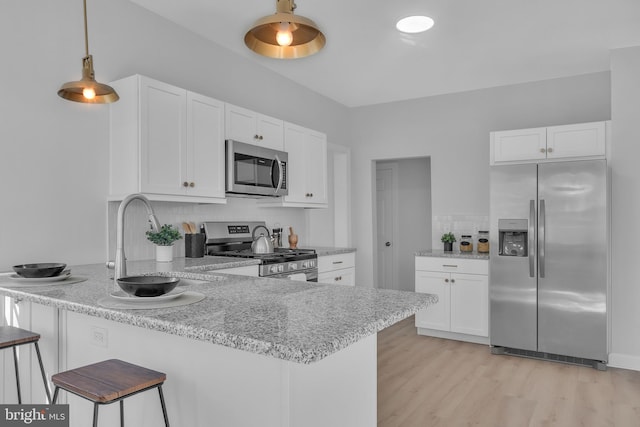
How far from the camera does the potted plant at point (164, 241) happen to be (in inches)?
118

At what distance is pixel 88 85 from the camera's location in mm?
2135

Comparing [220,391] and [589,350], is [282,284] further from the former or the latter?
[589,350]

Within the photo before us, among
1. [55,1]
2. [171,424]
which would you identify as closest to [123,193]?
[55,1]

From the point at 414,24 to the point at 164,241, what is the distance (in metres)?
2.47

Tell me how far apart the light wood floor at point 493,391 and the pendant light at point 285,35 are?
7.29 ft

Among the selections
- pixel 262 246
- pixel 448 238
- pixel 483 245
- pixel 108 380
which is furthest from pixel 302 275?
pixel 108 380

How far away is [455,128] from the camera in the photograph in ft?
16.9

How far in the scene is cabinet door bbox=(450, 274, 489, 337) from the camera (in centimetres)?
438

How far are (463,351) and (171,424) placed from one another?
3368mm

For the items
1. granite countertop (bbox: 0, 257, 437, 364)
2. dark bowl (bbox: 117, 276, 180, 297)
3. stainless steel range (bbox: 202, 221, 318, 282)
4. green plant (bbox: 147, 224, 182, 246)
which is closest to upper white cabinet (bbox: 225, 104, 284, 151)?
stainless steel range (bbox: 202, 221, 318, 282)

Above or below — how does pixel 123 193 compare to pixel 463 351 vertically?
above

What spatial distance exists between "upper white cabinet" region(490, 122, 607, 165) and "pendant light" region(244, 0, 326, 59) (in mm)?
3115

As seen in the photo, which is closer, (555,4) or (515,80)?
(555,4)

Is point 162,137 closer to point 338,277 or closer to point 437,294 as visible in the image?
point 338,277
